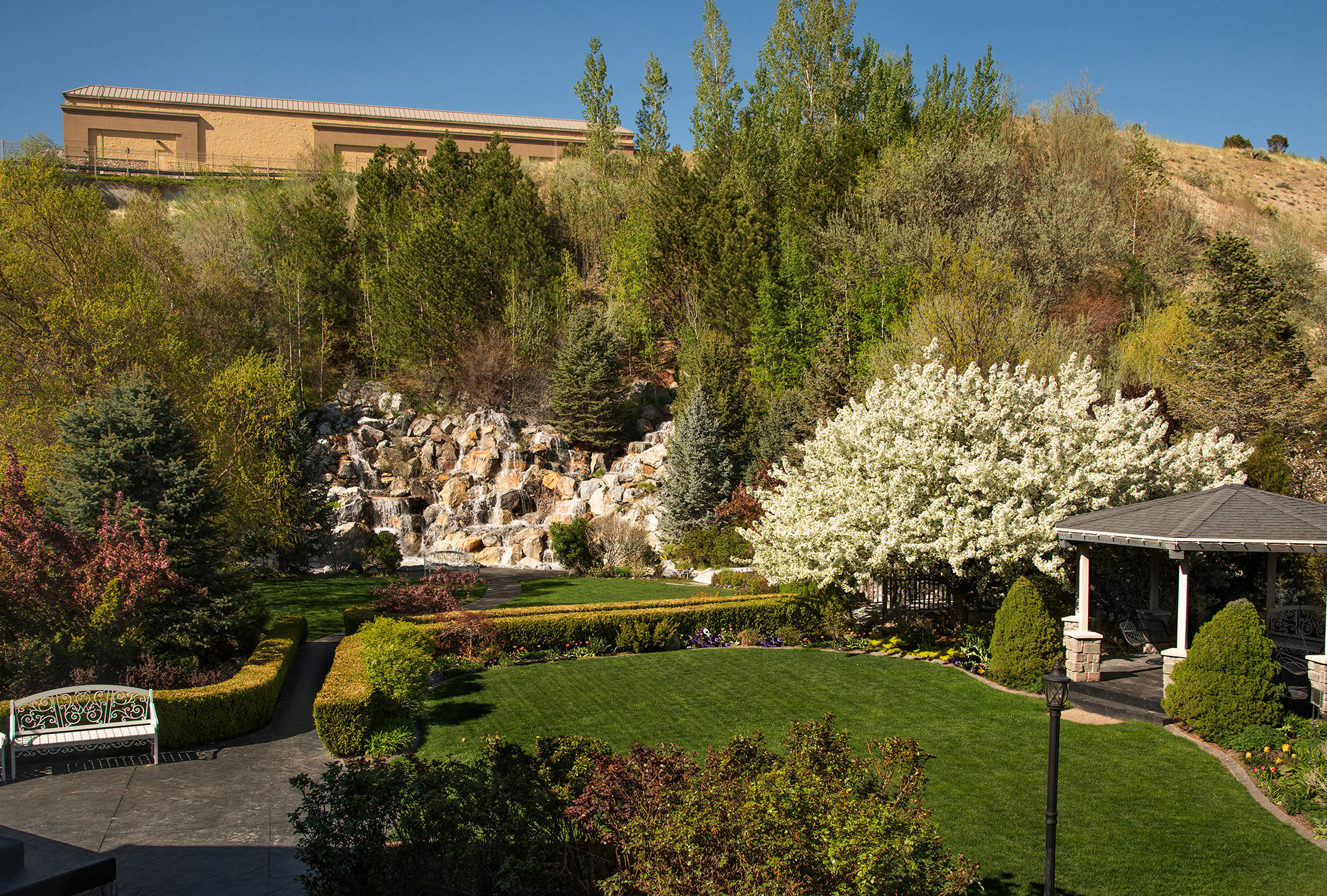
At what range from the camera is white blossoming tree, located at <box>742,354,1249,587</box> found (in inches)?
509

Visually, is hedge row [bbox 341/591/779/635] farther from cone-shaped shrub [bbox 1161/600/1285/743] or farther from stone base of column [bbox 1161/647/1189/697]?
cone-shaped shrub [bbox 1161/600/1285/743]

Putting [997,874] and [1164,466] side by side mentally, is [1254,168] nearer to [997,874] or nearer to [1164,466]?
[1164,466]

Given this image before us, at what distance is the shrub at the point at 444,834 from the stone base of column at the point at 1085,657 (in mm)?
8502

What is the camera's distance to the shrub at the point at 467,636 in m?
14.1

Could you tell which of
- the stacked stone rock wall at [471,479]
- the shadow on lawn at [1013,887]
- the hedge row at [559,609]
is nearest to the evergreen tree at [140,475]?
the hedge row at [559,609]

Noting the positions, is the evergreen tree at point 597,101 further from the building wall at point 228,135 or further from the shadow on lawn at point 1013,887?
the shadow on lawn at point 1013,887

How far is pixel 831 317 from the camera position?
31.0 meters

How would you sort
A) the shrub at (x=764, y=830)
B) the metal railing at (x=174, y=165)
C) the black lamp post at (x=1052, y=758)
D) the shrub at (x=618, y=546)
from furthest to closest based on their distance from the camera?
the metal railing at (x=174, y=165) → the shrub at (x=618, y=546) → the black lamp post at (x=1052, y=758) → the shrub at (x=764, y=830)

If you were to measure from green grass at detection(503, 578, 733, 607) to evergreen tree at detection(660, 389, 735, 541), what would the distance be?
A: 4079 millimetres

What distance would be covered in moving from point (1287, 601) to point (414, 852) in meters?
16.8

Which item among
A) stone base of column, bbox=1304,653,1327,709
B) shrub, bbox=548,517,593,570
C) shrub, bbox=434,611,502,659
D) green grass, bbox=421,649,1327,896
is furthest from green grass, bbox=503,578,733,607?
stone base of column, bbox=1304,653,1327,709

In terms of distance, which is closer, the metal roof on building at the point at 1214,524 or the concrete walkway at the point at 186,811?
the concrete walkway at the point at 186,811

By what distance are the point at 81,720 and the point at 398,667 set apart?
3665 mm

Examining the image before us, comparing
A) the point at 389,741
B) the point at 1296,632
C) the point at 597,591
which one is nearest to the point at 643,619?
the point at 597,591
